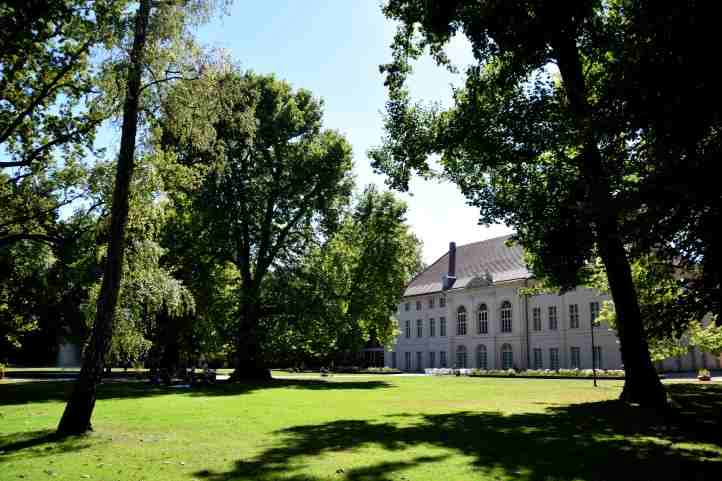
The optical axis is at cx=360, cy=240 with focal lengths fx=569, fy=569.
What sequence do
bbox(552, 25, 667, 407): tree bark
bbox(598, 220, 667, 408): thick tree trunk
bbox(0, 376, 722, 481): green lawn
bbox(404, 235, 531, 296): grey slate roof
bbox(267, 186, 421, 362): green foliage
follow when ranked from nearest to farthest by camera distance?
bbox(0, 376, 722, 481): green lawn → bbox(552, 25, 667, 407): tree bark → bbox(598, 220, 667, 408): thick tree trunk → bbox(267, 186, 421, 362): green foliage → bbox(404, 235, 531, 296): grey slate roof

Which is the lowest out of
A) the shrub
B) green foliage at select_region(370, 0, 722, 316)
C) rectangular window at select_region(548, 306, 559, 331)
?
the shrub

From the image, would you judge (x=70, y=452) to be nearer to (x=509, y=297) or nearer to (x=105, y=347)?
(x=105, y=347)

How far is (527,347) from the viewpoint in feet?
205

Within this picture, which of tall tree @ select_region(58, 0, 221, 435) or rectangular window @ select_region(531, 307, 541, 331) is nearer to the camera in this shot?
tall tree @ select_region(58, 0, 221, 435)

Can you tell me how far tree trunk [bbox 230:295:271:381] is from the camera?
119 ft

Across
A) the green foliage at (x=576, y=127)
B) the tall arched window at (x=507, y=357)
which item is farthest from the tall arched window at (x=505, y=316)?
the green foliage at (x=576, y=127)

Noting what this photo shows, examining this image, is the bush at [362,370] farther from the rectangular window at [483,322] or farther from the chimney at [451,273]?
the rectangular window at [483,322]

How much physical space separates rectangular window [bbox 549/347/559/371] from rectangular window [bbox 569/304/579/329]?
10.2ft

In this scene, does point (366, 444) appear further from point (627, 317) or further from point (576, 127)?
point (627, 317)

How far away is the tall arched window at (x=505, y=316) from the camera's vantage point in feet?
213

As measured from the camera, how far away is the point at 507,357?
64.7 metres

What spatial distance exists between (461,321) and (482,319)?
4.00 m

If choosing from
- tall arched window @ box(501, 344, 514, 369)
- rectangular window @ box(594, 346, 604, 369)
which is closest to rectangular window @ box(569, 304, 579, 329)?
rectangular window @ box(594, 346, 604, 369)

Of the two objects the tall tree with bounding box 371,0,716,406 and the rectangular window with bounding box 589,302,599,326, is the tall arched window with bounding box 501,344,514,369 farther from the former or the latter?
the tall tree with bounding box 371,0,716,406
